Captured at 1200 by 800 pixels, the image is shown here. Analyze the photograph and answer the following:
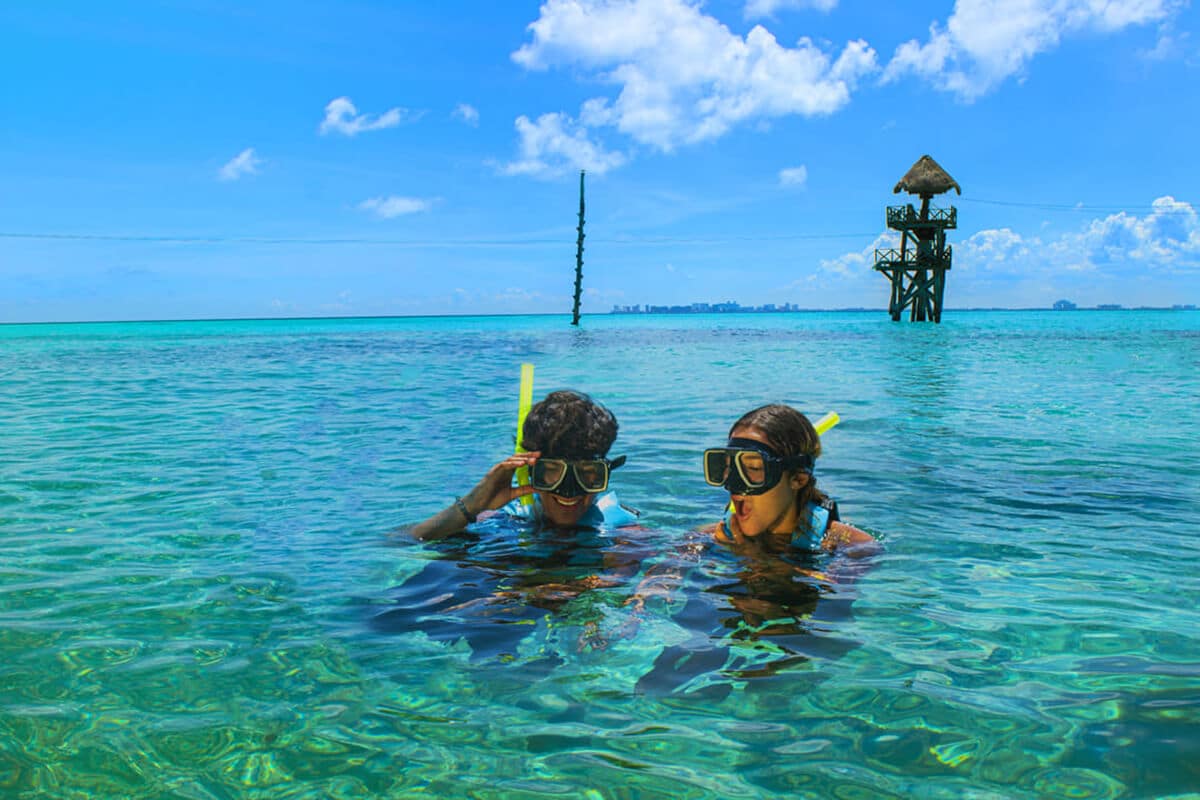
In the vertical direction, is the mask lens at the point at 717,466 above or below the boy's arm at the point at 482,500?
above

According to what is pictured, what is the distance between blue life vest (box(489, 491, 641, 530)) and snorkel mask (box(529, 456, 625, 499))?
0.45 m

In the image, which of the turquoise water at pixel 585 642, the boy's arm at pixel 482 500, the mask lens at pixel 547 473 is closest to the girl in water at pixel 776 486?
the turquoise water at pixel 585 642

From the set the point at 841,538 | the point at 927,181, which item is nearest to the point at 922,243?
the point at 927,181

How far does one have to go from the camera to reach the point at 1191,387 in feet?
52.4

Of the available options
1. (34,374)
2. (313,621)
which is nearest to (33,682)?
(313,621)

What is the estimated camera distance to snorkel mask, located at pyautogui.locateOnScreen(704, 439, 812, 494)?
13.5 ft

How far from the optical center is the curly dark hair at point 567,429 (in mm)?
4429

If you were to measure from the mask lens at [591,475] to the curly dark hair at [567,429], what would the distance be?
0.12m

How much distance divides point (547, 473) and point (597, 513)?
0.64 m

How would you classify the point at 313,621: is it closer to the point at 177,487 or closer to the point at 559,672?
the point at 559,672

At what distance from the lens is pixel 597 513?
4.91m

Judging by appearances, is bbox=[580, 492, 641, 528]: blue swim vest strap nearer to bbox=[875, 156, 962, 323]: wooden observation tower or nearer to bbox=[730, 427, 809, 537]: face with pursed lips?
bbox=[730, 427, 809, 537]: face with pursed lips

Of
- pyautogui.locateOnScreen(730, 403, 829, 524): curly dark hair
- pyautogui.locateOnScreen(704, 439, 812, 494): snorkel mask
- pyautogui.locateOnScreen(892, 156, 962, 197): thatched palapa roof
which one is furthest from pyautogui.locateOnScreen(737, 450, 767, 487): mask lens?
pyautogui.locateOnScreen(892, 156, 962, 197): thatched palapa roof

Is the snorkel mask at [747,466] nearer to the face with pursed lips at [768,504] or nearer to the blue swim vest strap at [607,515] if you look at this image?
the face with pursed lips at [768,504]
